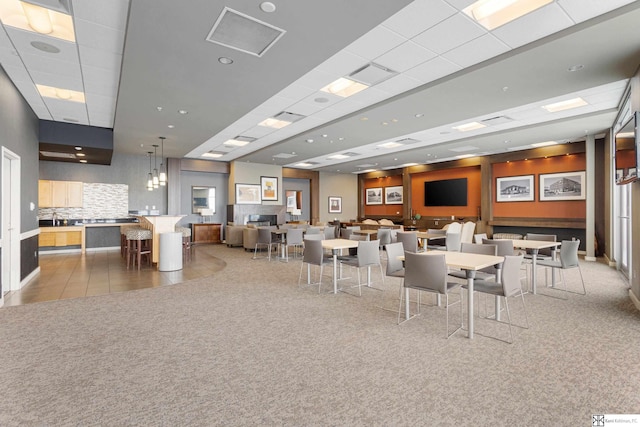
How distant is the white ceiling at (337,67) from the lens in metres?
3.46

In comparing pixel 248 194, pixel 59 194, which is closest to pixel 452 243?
pixel 248 194

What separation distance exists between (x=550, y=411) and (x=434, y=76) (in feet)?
14.6

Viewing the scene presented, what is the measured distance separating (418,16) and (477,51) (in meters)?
1.24

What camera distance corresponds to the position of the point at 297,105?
6.38 meters

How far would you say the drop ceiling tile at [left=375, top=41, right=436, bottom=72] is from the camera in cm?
420

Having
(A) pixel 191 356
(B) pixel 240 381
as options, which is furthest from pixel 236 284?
(B) pixel 240 381

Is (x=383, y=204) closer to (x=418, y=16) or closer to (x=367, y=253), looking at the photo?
(x=367, y=253)

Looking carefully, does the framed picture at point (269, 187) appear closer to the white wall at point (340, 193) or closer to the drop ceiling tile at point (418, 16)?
the white wall at point (340, 193)

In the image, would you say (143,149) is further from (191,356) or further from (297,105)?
(191,356)

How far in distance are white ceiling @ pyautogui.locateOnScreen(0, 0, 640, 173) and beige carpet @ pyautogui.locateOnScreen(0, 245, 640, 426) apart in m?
3.30

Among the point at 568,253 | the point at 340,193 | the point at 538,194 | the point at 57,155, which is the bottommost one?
the point at 568,253

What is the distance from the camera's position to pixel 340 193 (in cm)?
1681

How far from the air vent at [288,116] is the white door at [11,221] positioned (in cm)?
451

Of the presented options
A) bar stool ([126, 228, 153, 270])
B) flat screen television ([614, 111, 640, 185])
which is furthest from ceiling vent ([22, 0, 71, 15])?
Answer: flat screen television ([614, 111, 640, 185])
